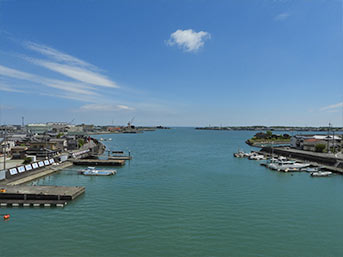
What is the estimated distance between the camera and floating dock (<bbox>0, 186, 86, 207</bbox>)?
16.9 metres

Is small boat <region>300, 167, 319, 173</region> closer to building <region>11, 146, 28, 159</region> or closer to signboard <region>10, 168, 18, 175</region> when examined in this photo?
signboard <region>10, 168, 18, 175</region>

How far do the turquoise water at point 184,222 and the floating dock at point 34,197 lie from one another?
690 millimetres

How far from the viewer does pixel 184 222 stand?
1418cm

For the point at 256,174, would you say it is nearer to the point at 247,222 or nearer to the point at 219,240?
the point at 247,222

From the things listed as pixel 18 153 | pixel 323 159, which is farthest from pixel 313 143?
pixel 18 153

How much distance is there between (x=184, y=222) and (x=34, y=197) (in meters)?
11.6

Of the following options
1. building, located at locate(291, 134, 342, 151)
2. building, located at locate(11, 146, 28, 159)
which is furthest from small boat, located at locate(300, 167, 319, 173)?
building, located at locate(11, 146, 28, 159)

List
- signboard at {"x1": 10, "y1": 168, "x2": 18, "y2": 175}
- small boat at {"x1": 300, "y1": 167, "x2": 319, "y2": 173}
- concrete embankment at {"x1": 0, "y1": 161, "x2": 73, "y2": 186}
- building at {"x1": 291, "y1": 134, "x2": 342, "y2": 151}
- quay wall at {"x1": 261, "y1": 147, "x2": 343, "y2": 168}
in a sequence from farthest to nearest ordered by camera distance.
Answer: building at {"x1": 291, "y1": 134, "x2": 342, "y2": 151} < quay wall at {"x1": 261, "y1": 147, "x2": 343, "y2": 168} < small boat at {"x1": 300, "y1": 167, "x2": 319, "y2": 173} < signboard at {"x1": 10, "y1": 168, "x2": 18, "y2": 175} < concrete embankment at {"x1": 0, "y1": 161, "x2": 73, "y2": 186}

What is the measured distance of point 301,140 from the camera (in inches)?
1987

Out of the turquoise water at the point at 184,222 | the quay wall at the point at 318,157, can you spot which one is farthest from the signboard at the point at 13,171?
the quay wall at the point at 318,157

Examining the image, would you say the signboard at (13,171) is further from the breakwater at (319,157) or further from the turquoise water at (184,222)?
the breakwater at (319,157)

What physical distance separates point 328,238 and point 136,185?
1626 centimetres

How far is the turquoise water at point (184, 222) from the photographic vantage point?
11.4m

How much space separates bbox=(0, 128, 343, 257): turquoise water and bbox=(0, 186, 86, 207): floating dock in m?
0.69
